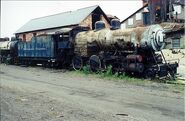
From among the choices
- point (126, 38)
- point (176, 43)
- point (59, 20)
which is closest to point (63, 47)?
point (126, 38)

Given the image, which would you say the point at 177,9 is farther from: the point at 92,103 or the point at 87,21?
the point at 92,103

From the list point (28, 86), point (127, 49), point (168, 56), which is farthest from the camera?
point (168, 56)

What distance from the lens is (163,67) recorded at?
55.4 ft

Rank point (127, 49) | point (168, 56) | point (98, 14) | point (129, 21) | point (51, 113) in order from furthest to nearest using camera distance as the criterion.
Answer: point (129, 21) → point (98, 14) → point (168, 56) → point (127, 49) → point (51, 113)

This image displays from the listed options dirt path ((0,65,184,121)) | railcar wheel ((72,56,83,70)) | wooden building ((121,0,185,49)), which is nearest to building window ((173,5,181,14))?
wooden building ((121,0,185,49))

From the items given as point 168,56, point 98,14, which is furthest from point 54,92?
point 98,14

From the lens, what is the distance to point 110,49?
19781mm

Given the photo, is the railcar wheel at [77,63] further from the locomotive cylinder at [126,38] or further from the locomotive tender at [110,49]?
the locomotive cylinder at [126,38]

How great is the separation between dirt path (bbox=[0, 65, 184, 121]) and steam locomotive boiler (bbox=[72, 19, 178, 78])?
7.79 feet

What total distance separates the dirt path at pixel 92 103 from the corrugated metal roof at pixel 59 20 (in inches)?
1035

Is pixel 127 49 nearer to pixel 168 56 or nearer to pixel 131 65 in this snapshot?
pixel 131 65

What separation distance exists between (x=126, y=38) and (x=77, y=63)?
5402 millimetres

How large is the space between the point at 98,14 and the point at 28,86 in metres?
28.8

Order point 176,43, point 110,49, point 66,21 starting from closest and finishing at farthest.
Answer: point 110,49, point 176,43, point 66,21
